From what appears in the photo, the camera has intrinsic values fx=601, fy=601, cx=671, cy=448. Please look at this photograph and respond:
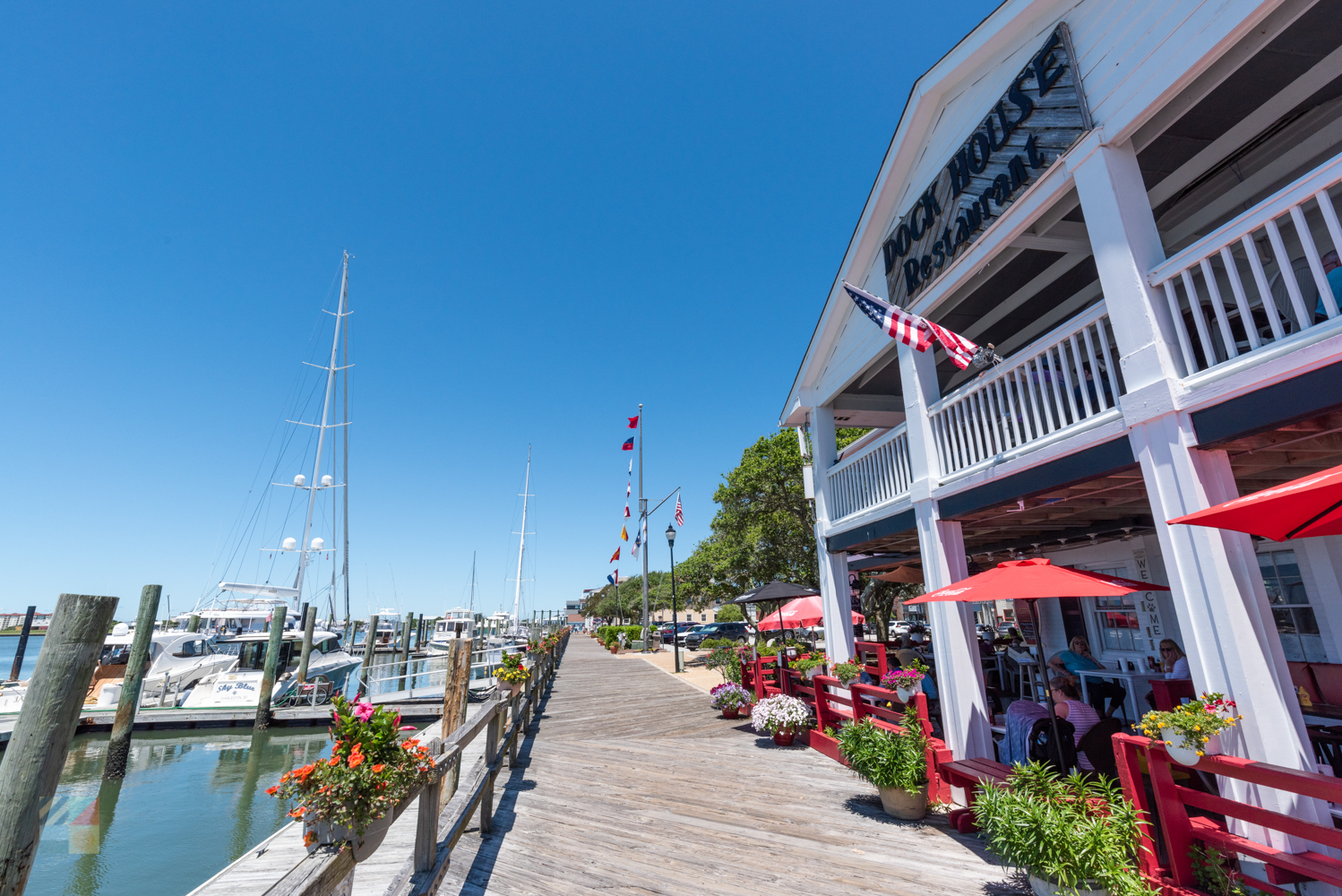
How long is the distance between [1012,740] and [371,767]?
6.33 metres

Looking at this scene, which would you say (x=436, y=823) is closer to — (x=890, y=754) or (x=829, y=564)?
(x=890, y=754)

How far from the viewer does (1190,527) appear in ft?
14.9

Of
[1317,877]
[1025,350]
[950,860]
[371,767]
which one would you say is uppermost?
[1025,350]

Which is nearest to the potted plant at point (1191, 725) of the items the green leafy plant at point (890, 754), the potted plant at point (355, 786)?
the green leafy plant at point (890, 754)

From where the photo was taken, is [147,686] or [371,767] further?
[147,686]

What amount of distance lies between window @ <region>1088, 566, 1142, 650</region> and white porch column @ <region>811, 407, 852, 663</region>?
4.49 metres

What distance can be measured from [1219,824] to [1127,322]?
3817mm

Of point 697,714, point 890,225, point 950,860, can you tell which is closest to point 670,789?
point 950,860

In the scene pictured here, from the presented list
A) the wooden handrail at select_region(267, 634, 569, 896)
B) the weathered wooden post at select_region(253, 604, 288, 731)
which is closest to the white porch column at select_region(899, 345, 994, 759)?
the wooden handrail at select_region(267, 634, 569, 896)

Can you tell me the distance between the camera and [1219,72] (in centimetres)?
519

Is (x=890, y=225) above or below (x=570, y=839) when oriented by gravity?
above

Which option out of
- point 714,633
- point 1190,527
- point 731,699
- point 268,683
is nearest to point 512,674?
point 731,699

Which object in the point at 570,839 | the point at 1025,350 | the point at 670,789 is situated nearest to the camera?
the point at 570,839

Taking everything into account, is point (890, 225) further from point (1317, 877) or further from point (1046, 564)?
point (1317, 877)
